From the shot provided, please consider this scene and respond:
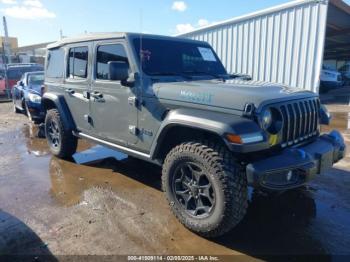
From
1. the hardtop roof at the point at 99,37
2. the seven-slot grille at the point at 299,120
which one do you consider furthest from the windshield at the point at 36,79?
the seven-slot grille at the point at 299,120

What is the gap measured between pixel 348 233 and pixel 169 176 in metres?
1.88

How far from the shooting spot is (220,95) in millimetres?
3018

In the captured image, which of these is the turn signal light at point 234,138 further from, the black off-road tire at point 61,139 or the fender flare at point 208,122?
the black off-road tire at point 61,139

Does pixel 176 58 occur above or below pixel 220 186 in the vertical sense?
above

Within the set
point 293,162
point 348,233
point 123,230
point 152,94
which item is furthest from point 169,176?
point 348,233

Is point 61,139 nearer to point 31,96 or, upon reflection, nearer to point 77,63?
point 77,63

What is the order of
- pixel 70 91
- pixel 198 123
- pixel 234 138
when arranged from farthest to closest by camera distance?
pixel 70 91, pixel 198 123, pixel 234 138

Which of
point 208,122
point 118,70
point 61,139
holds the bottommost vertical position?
point 61,139

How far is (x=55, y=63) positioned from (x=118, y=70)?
2.47 metres

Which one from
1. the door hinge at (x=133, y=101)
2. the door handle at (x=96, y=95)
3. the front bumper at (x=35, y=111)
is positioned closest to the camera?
the door hinge at (x=133, y=101)

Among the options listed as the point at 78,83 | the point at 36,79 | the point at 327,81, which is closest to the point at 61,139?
the point at 78,83

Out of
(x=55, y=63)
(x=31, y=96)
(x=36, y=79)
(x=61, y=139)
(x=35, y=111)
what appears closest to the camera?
(x=61, y=139)

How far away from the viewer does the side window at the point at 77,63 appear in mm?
4641

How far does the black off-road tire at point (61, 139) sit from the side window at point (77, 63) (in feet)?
2.69
